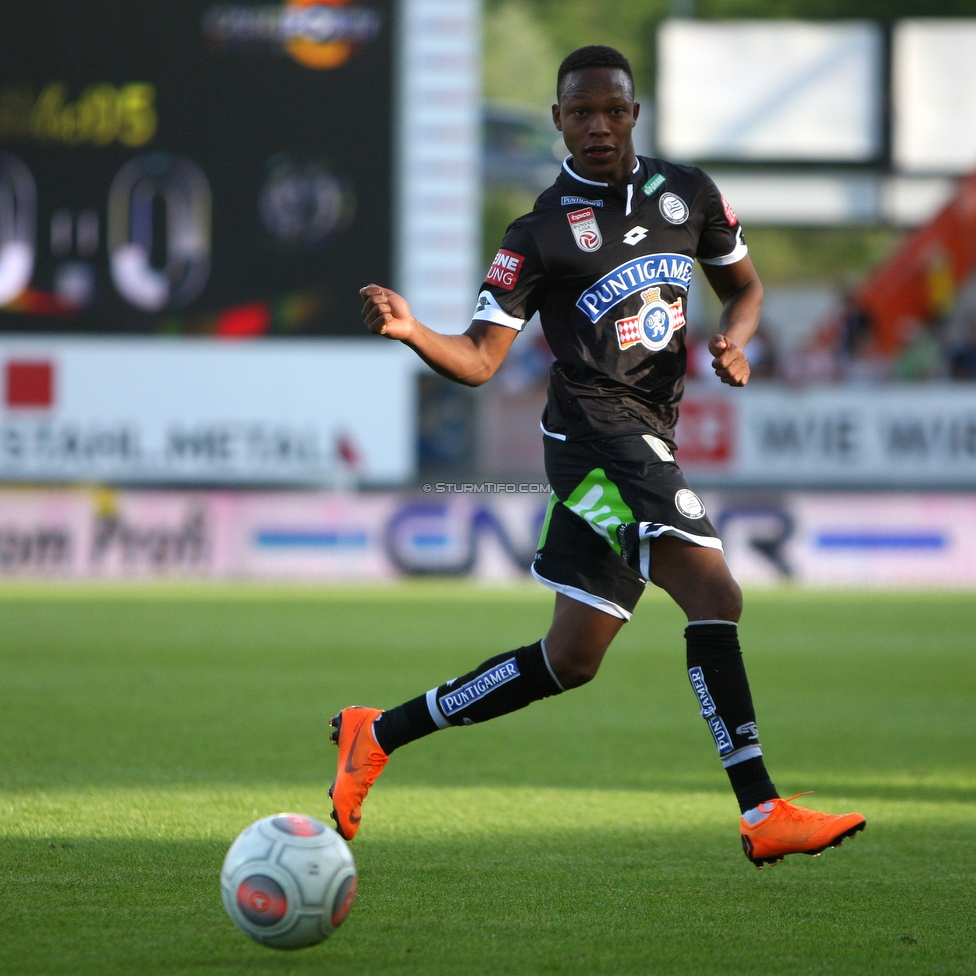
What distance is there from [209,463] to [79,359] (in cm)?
189

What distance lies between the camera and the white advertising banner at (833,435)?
18703 mm

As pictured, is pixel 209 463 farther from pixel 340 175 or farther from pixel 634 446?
pixel 634 446

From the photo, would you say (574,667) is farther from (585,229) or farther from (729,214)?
(729,214)

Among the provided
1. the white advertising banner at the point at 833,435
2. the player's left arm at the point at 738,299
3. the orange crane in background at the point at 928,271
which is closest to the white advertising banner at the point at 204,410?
the white advertising banner at the point at 833,435

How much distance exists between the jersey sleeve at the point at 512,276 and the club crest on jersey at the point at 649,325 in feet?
0.94

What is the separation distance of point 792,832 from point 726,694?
0.44m

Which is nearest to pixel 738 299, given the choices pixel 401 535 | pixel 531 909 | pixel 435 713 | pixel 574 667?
pixel 574 667

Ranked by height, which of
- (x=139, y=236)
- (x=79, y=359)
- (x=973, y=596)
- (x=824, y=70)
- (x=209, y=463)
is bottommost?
(x=973, y=596)

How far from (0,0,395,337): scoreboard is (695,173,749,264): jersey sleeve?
13770 mm

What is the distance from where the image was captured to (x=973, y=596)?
55.2 feet

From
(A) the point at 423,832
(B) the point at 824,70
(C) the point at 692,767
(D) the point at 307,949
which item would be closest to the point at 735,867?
(A) the point at 423,832

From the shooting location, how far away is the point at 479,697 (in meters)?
4.85

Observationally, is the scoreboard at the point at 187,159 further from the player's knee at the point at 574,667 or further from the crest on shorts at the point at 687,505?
the crest on shorts at the point at 687,505

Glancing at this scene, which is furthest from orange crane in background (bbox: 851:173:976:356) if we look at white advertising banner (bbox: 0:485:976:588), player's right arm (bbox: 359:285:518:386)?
player's right arm (bbox: 359:285:518:386)
